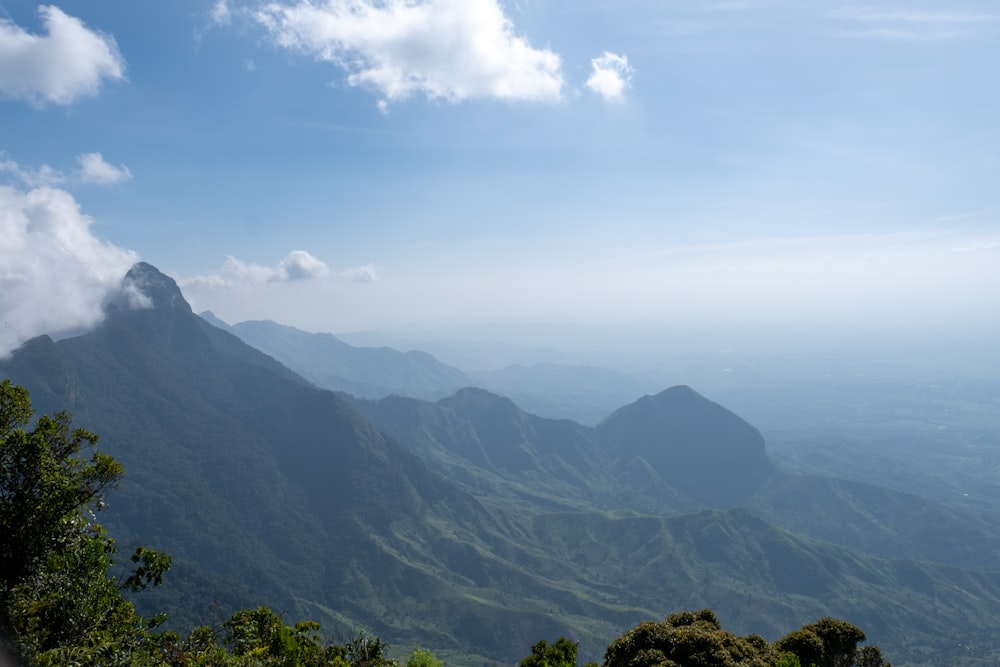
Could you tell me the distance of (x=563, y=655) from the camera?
114 ft

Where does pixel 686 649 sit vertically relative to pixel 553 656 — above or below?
above

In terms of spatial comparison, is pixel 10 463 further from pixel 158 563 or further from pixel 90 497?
pixel 158 563

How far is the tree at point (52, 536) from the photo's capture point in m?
20.6

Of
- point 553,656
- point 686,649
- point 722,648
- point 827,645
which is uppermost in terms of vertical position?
point 722,648

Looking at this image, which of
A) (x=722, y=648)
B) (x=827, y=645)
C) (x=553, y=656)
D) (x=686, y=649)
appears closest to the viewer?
(x=722, y=648)

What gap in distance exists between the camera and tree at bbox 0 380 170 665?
812 inches

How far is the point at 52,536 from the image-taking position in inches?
887

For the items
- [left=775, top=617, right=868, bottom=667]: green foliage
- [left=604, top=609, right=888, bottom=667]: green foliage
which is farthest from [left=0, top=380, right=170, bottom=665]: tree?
[left=775, top=617, right=868, bottom=667]: green foliage

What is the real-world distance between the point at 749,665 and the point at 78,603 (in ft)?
105

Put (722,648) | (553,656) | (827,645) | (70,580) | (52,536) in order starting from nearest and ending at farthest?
1. (70,580)
2. (52,536)
3. (722,648)
4. (553,656)
5. (827,645)

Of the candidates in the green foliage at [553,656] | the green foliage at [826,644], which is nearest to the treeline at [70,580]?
the green foliage at [826,644]

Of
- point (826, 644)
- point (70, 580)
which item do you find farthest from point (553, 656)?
point (70, 580)

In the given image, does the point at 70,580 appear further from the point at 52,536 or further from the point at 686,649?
the point at 686,649

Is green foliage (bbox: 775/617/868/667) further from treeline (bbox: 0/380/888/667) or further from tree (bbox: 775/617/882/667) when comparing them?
→ treeline (bbox: 0/380/888/667)
